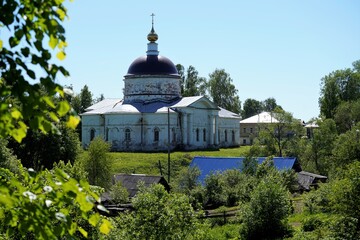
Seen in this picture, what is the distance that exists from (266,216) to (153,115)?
1156 inches

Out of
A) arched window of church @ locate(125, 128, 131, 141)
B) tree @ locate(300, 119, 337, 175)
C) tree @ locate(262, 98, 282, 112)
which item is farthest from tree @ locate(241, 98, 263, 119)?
tree @ locate(300, 119, 337, 175)

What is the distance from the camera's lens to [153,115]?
51469 mm

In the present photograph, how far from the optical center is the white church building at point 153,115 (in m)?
51.4

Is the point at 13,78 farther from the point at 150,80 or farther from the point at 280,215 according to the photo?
the point at 150,80

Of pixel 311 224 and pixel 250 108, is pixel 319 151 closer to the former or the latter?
pixel 311 224

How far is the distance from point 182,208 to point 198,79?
64211mm

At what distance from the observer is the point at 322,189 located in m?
26.4

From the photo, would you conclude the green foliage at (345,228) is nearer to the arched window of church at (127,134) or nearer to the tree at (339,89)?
the arched window of church at (127,134)

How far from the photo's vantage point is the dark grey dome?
54719mm

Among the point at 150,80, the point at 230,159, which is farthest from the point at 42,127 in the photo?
the point at 150,80

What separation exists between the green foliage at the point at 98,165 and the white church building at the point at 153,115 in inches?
677

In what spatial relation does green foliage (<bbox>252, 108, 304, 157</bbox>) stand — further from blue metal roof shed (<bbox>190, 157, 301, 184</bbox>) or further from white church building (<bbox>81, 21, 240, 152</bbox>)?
white church building (<bbox>81, 21, 240, 152</bbox>)

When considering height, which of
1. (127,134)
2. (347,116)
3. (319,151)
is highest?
(347,116)

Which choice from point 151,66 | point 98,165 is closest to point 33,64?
point 98,165
